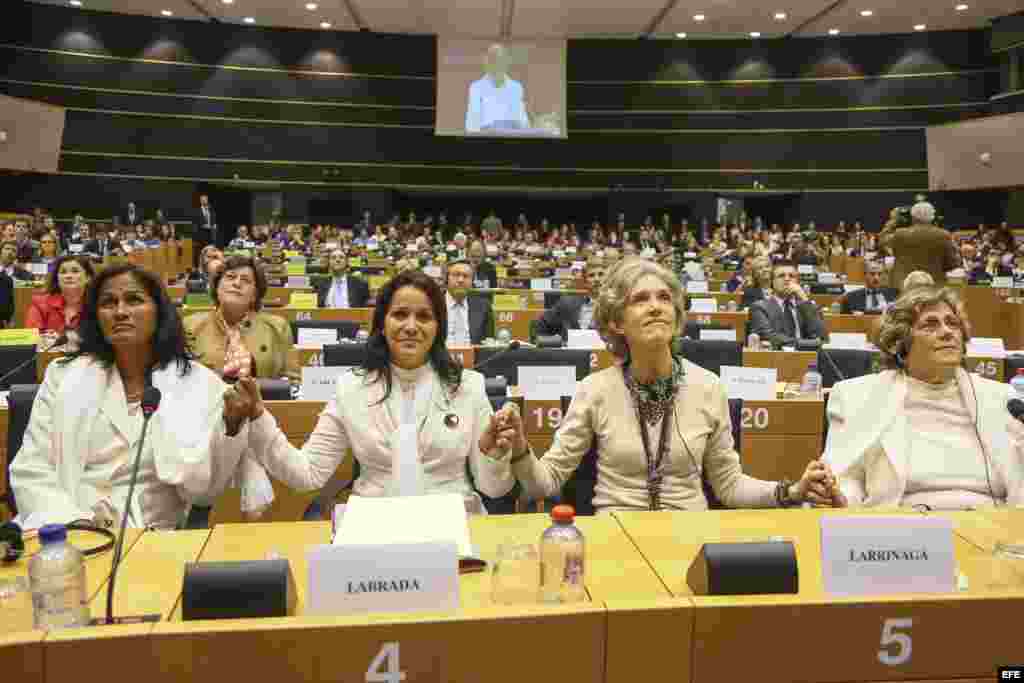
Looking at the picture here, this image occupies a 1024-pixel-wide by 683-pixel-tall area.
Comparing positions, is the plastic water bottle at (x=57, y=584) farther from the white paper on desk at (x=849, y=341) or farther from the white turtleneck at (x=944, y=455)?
the white paper on desk at (x=849, y=341)

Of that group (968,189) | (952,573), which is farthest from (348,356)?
(968,189)

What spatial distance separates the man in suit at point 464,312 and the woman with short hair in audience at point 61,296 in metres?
2.51

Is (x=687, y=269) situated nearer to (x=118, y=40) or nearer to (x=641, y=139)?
(x=641, y=139)

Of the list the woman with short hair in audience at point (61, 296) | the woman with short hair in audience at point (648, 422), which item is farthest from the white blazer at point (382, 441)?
the woman with short hair in audience at point (61, 296)

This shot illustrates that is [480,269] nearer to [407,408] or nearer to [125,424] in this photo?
[407,408]

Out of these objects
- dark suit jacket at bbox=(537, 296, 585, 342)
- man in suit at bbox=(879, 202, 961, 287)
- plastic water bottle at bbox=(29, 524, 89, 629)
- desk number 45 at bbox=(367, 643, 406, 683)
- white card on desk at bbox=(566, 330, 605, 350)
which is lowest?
desk number 45 at bbox=(367, 643, 406, 683)

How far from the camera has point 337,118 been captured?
18.4 m

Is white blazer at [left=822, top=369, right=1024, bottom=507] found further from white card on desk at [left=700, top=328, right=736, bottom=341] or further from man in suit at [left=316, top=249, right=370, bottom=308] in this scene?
man in suit at [left=316, top=249, right=370, bottom=308]

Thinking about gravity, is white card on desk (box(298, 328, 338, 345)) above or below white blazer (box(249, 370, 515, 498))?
above

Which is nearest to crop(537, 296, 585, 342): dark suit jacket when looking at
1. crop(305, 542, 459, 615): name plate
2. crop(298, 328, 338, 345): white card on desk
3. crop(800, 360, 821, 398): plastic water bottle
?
crop(298, 328, 338, 345): white card on desk

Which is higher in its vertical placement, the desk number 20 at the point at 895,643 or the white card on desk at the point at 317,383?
the white card on desk at the point at 317,383

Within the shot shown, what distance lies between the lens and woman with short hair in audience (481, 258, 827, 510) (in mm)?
2305

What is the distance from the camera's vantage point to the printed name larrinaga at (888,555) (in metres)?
1.28

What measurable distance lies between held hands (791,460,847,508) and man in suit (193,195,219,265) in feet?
52.8
